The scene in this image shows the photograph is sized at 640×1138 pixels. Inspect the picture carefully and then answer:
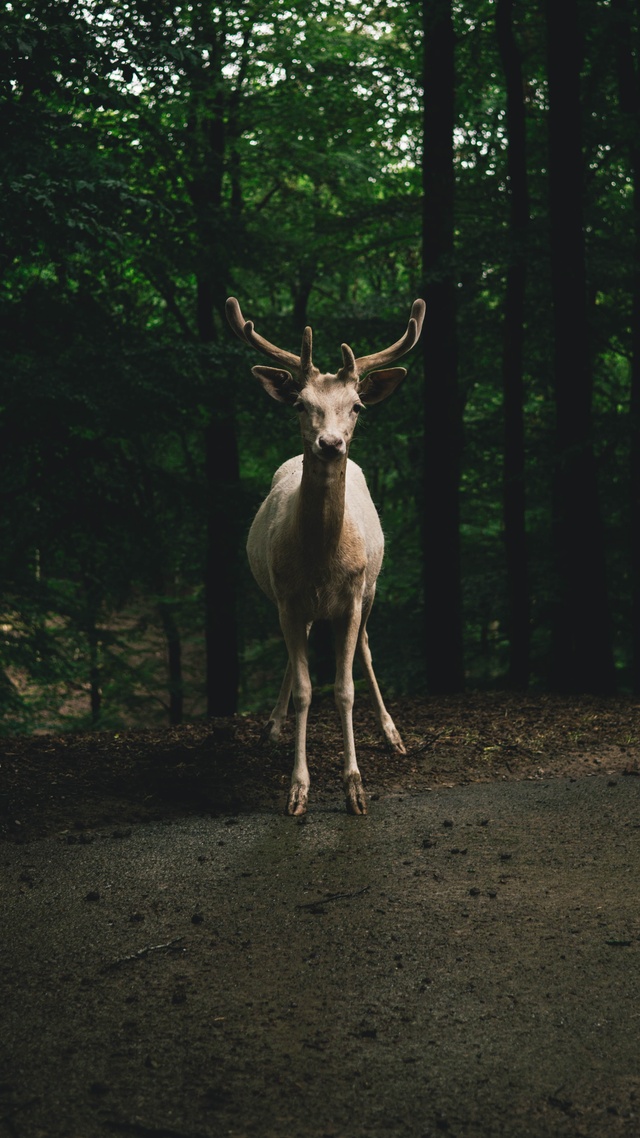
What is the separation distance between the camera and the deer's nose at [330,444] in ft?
19.5

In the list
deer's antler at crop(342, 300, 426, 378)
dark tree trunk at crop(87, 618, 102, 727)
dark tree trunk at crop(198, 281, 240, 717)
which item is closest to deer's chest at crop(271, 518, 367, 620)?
deer's antler at crop(342, 300, 426, 378)

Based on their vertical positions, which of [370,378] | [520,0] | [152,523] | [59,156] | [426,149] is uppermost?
[520,0]

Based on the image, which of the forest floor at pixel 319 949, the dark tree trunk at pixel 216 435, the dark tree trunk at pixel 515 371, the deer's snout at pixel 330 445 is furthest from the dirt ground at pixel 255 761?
the dark tree trunk at pixel 216 435

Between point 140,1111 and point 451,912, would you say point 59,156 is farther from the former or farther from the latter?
point 140,1111

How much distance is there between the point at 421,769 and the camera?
7617 millimetres

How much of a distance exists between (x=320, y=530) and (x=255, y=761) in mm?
1990

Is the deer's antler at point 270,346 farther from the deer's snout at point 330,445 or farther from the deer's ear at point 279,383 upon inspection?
the deer's snout at point 330,445

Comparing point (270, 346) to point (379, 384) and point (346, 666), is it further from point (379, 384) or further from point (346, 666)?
point (346, 666)

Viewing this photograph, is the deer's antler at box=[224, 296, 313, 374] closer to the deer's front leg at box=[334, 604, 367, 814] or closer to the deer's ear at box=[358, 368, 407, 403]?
the deer's ear at box=[358, 368, 407, 403]

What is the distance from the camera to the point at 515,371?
1427cm

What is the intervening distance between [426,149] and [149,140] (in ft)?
14.1

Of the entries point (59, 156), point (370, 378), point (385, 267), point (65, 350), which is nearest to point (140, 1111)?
point (370, 378)

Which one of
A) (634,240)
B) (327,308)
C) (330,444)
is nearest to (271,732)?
(330,444)

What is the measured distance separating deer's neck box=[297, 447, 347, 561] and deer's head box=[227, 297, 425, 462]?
0.15 m
